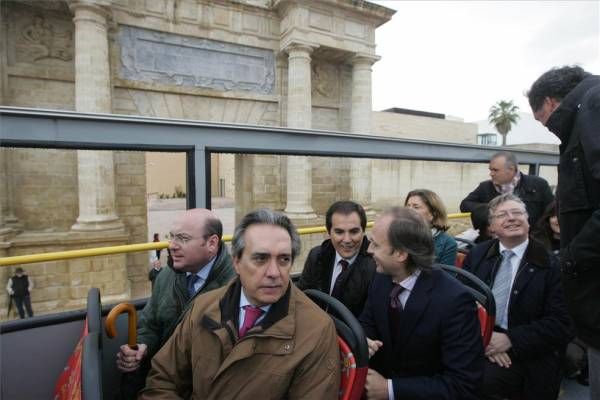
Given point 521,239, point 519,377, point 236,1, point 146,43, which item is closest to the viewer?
point 519,377

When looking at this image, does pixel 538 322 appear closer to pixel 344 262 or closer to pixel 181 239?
pixel 344 262

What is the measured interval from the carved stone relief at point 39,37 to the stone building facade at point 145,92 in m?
0.02

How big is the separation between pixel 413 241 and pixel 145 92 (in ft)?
29.8

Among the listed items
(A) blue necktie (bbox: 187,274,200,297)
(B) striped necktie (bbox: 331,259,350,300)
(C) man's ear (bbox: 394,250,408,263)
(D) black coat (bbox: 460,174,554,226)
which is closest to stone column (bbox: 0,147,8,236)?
(A) blue necktie (bbox: 187,274,200,297)

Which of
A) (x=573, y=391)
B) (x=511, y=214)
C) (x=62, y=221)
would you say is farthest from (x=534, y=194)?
(x=62, y=221)

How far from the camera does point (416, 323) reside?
165 centimetres

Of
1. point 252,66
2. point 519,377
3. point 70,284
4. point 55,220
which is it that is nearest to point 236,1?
point 252,66

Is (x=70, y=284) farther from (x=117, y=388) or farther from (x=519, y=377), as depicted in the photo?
(x=519, y=377)

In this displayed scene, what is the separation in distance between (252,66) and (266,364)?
10151 millimetres

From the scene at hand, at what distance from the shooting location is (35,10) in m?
7.75

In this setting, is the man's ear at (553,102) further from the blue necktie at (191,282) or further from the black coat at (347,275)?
the blue necktie at (191,282)

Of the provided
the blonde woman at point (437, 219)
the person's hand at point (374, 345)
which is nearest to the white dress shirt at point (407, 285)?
the person's hand at point (374, 345)

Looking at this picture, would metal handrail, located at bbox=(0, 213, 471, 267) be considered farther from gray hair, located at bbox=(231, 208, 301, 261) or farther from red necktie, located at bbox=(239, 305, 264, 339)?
red necktie, located at bbox=(239, 305, 264, 339)

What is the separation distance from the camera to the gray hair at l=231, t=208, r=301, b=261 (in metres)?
1.80
